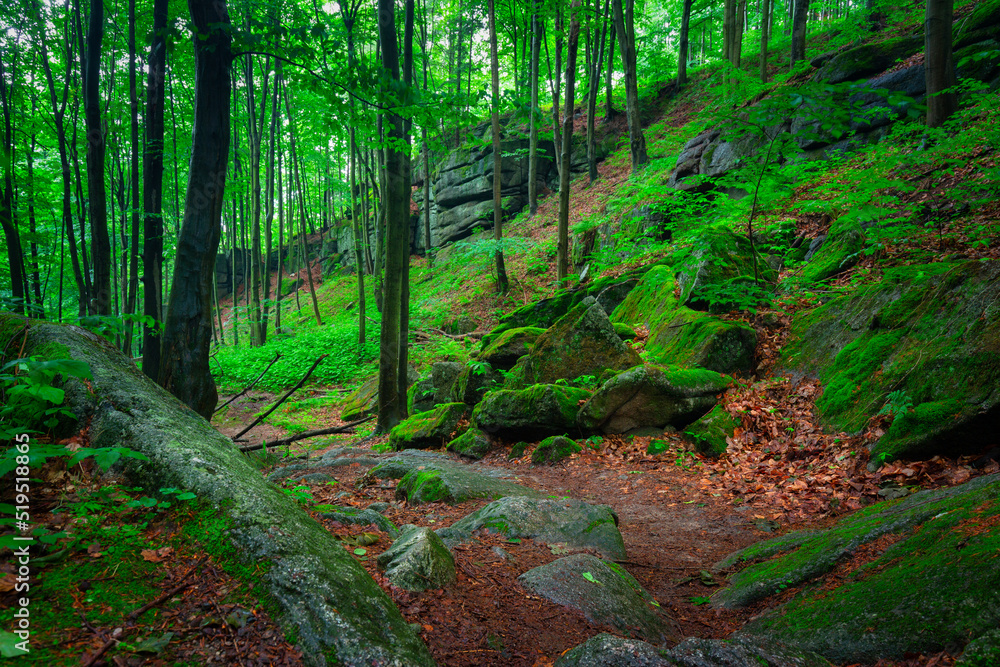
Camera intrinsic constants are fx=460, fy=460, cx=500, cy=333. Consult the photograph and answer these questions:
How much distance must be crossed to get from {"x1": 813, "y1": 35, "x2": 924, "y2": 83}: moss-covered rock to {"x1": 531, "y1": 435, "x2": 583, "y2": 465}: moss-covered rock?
13040 mm

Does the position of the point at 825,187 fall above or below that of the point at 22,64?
below

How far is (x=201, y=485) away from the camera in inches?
88.2

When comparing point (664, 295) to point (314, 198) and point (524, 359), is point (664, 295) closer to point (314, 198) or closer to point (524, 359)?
point (524, 359)

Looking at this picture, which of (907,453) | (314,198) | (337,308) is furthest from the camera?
(314,198)

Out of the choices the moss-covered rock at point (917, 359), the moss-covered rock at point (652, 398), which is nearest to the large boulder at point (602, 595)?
the moss-covered rock at point (917, 359)

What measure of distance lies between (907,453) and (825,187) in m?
8.83

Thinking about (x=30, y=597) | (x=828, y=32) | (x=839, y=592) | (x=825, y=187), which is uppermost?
(x=828, y=32)

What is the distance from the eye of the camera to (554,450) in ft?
22.7

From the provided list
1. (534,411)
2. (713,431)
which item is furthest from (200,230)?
(713,431)

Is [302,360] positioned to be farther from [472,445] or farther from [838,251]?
[838,251]

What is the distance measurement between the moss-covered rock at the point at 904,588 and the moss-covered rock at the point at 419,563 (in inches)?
66.6

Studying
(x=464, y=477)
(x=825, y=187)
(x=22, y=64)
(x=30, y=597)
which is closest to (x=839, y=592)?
(x=30, y=597)

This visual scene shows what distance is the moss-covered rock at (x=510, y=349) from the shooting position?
9539 mm

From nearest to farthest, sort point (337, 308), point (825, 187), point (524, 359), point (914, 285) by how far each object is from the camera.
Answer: point (914, 285), point (524, 359), point (825, 187), point (337, 308)
